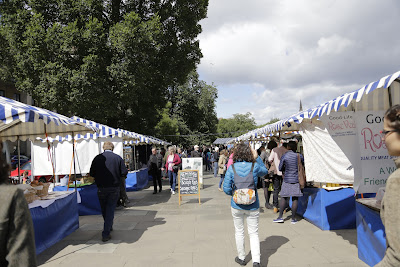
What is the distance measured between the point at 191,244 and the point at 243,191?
76.6 inches

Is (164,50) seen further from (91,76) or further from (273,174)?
(273,174)

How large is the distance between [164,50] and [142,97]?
3036 millimetres

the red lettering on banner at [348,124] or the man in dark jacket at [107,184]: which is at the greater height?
the red lettering on banner at [348,124]

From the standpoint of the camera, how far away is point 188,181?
9852mm

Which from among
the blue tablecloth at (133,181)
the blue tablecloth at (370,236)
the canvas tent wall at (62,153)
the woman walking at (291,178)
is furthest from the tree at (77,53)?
the blue tablecloth at (370,236)

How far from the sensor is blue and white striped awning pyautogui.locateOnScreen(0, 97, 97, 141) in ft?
13.9

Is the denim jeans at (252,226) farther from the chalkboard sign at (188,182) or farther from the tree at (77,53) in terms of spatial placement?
the tree at (77,53)

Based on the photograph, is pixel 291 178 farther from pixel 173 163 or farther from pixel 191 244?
pixel 173 163

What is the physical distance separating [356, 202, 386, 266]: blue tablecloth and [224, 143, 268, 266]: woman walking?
145cm

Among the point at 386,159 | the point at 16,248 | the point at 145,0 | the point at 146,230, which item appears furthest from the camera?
the point at 145,0

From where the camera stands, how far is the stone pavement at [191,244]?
4.71 metres

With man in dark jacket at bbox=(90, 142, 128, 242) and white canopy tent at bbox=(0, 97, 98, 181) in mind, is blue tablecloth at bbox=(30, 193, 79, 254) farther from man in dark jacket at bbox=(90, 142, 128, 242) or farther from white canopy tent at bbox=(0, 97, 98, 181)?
white canopy tent at bbox=(0, 97, 98, 181)

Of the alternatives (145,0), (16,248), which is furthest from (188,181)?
(145,0)

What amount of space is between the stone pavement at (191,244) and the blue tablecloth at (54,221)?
146 millimetres
